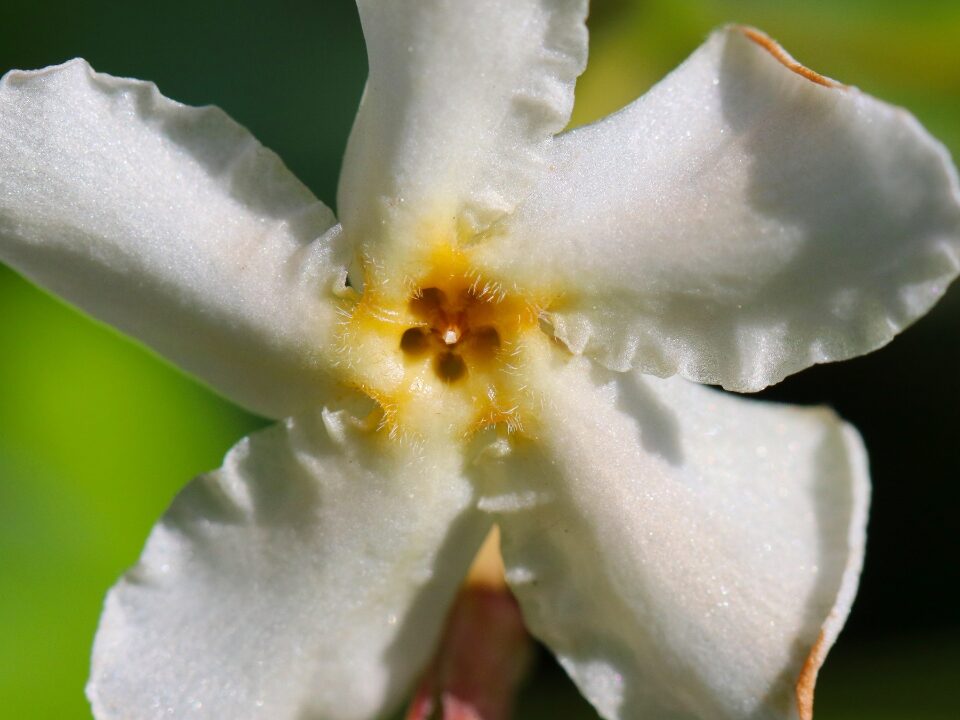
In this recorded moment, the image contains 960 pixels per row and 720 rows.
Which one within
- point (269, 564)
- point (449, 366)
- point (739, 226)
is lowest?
point (269, 564)

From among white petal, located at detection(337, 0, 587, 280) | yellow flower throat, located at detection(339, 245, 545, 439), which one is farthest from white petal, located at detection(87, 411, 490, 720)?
white petal, located at detection(337, 0, 587, 280)

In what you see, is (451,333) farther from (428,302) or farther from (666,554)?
(666,554)

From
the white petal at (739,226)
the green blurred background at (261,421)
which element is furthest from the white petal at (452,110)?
the green blurred background at (261,421)

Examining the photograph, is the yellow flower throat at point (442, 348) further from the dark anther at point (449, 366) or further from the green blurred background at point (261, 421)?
the green blurred background at point (261, 421)

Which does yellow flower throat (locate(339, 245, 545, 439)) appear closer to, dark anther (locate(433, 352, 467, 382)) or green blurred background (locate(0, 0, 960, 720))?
dark anther (locate(433, 352, 467, 382))

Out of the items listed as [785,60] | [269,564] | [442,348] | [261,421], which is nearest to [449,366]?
[442,348]
